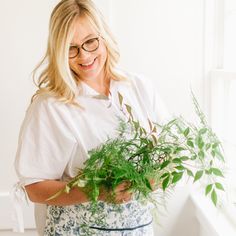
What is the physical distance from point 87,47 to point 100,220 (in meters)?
0.60

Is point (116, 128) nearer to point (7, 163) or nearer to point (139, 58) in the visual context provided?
point (139, 58)

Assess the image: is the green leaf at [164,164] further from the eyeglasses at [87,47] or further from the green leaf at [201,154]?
the eyeglasses at [87,47]

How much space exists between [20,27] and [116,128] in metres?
1.27

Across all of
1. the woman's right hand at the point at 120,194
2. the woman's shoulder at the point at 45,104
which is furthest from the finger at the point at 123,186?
the woman's shoulder at the point at 45,104

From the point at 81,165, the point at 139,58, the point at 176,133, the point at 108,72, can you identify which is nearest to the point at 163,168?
the point at 176,133

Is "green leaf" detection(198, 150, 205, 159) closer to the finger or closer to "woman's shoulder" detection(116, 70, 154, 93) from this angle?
the finger

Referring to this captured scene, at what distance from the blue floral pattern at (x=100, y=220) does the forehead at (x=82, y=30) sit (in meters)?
0.56

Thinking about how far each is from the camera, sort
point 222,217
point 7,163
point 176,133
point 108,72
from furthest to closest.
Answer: point 7,163 → point 222,217 → point 108,72 → point 176,133

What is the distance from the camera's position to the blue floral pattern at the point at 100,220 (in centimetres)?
164

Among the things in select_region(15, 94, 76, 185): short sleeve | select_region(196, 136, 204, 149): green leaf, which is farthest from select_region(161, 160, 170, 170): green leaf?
select_region(15, 94, 76, 185): short sleeve

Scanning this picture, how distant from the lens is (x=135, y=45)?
270cm

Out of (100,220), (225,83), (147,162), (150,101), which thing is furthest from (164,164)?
(225,83)

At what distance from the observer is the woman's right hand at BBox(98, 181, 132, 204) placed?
145 centimetres

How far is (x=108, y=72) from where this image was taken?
5.95 feet
